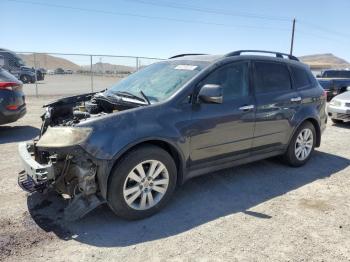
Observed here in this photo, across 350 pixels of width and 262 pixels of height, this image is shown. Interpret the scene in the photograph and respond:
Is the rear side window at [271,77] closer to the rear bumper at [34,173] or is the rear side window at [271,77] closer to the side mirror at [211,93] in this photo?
the side mirror at [211,93]

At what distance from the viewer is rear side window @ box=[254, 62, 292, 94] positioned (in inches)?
199

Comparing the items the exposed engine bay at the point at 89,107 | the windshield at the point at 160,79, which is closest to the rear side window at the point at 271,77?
the windshield at the point at 160,79

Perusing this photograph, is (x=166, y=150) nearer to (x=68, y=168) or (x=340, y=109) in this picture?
(x=68, y=168)

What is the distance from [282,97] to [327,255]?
264 centimetres

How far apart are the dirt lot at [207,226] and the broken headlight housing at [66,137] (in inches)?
34.2

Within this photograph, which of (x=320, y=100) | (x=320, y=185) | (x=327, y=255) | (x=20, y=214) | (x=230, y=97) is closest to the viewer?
(x=327, y=255)

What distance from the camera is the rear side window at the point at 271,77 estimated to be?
5044 millimetres

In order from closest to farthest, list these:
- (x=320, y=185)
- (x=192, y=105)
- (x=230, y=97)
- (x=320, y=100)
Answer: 1. (x=192, y=105)
2. (x=230, y=97)
3. (x=320, y=185)
4. (x=320, y=100)

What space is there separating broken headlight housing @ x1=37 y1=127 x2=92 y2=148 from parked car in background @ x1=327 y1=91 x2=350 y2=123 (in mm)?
8195

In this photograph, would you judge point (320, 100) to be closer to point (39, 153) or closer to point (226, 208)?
point (226, 208)

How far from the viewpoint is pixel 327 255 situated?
10.8 ft

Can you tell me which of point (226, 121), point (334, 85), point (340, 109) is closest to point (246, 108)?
point (226, 121)

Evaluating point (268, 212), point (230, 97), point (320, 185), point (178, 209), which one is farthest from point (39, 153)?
point (320, 185)

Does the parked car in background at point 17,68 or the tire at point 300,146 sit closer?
the tire at point 300,146
